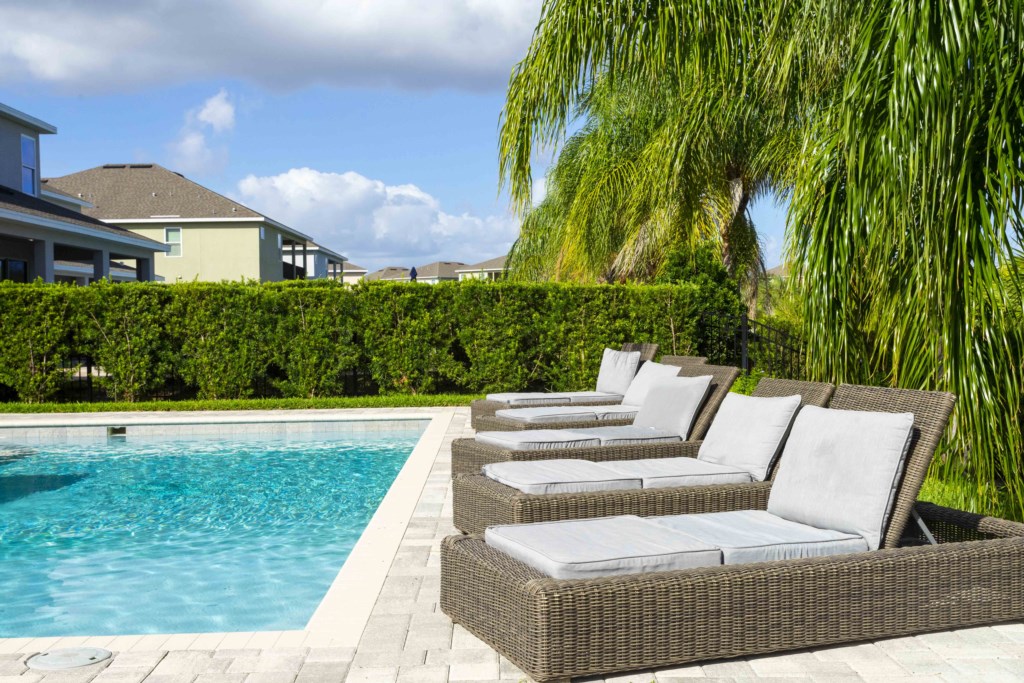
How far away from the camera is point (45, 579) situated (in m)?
5.73

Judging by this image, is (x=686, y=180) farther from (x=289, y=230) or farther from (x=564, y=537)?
(x=289, y=230)

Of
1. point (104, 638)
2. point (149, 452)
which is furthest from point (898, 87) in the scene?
point (149, 452)

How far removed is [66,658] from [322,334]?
457 inches

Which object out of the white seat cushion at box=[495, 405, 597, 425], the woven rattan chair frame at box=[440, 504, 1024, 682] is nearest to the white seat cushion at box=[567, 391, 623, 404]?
the white seat cushion at box=[495, 405, 597, 425]

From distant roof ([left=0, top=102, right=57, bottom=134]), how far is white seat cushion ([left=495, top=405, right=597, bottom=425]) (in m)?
17.6

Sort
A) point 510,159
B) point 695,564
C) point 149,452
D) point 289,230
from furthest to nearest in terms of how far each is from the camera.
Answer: point 289,230, point 149,452, point 510,159, point 695,564

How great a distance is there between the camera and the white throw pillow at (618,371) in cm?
1059

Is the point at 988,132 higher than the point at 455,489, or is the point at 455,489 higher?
the point at 988,132

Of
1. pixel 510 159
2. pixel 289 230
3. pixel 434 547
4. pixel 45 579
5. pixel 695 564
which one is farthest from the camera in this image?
pixel 289 230

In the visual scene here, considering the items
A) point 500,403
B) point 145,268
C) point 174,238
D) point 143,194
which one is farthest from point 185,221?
point 500,403

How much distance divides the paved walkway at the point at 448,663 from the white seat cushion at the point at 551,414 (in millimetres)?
4477

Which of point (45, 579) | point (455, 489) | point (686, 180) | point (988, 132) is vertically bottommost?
point (45, 579)

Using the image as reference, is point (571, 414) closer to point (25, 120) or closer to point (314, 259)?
point (25, 120)

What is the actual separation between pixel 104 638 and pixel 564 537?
209cm
